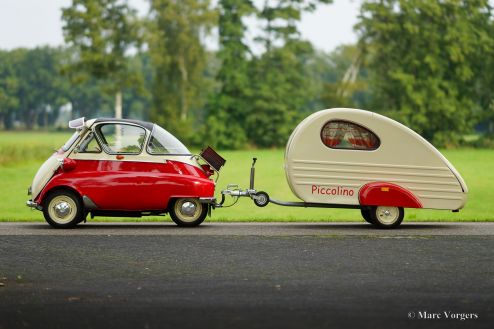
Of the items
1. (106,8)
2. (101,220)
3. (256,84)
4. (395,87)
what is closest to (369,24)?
(395,87)

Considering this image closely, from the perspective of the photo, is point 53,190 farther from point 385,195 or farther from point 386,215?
point 386,215

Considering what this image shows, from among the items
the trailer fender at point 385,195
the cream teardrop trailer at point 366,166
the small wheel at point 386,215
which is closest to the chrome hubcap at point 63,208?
the cream teardrop trailer at point 366,166

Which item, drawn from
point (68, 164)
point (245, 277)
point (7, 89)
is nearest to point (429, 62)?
point (68, 164)

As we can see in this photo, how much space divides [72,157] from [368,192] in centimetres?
476

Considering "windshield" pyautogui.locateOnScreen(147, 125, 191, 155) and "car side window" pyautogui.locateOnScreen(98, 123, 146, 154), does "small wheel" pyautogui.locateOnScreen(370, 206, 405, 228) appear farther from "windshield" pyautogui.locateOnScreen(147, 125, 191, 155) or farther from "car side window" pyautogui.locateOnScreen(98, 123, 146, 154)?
"car side window" pyautogui.locateOnScreen(98, 123, 146, 154)

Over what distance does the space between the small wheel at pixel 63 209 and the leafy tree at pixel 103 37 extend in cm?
4920

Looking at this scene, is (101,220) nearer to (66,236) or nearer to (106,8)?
(66,236)

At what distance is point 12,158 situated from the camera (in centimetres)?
4344

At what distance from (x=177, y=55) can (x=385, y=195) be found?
57184 millimetres

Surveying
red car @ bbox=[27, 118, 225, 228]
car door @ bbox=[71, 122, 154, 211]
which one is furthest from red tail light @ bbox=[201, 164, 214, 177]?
car door @ bbox=[71, 122, 154, 211]

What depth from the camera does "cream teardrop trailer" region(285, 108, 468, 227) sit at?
1477 centimetres

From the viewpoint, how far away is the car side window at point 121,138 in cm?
1502

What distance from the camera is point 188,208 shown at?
598 inches

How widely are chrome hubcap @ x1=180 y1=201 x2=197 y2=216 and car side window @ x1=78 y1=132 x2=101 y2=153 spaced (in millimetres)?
1638
